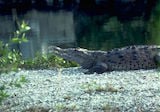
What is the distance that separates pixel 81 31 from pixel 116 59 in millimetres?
15227

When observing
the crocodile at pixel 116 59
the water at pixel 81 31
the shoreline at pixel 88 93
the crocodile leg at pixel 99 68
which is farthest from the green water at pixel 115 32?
the shoreline at pixel 88 93

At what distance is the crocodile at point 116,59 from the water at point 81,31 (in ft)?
15.2

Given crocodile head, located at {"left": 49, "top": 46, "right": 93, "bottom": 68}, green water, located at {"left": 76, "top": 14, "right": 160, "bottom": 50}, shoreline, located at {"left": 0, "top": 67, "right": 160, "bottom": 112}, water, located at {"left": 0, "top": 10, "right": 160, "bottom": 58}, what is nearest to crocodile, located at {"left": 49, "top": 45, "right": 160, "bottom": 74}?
crocodile head, located at {"left": 49, "top": 46, "right": 93, "bottom": 68}

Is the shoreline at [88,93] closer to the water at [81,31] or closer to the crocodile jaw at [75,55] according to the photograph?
the crocodile jaw at [75,55]

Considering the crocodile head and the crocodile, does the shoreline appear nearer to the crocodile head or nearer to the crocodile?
the crocodile

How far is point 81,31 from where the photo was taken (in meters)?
25.3

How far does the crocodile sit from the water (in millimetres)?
4633

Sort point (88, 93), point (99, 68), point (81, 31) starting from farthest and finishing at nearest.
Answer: point (81, 31) → point (99, 68) → point (88, 93)

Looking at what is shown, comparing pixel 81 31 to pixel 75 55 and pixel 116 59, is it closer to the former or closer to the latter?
pixel 75 55

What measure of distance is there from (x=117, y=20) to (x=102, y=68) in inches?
757

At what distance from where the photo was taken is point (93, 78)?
8.68 m

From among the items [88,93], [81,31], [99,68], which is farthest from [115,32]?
[88,93]

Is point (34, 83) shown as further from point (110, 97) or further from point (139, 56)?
point (139, 56)

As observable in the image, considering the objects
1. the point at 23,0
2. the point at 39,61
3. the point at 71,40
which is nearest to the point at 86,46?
the point at 71,40
